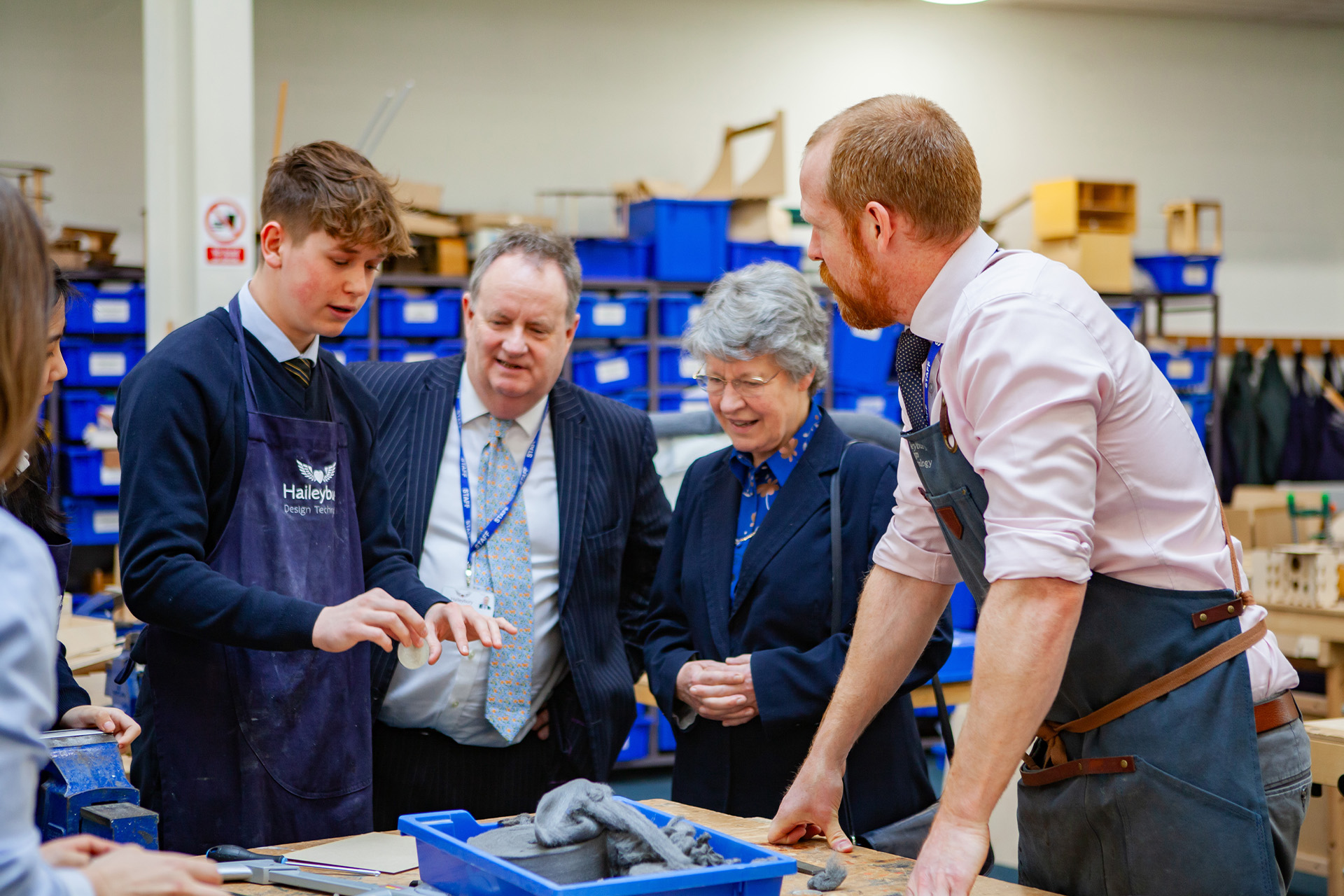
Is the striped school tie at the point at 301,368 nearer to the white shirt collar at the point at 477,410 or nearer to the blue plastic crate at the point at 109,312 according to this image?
the white shirt collar at the point at 477,410

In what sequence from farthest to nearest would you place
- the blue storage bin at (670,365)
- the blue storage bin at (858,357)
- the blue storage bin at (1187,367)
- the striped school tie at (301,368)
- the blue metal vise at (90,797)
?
the blue storage bin at (1187,367) < the blue storage bin at (858,357) < the blue storage bin at (670,365) < the striped school tie at (301,368) < the blue metal vise at (90,797)

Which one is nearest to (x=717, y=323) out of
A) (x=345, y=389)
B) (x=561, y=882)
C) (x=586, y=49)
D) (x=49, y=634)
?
(x=345, y=389)

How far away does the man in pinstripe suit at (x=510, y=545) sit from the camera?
7.34 feet

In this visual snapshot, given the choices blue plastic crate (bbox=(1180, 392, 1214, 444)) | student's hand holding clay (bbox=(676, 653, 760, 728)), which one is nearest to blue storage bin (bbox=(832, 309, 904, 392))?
blue plastic crate (bbox=(1180, 392, 1214, 444))

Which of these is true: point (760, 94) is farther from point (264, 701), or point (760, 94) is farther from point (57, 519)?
point (264, 701)

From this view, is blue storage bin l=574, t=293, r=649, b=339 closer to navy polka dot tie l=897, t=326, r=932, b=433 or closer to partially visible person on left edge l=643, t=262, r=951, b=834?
partially visible person on left edge l=643, t=262, r=951, b=834

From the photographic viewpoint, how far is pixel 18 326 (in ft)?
3.01

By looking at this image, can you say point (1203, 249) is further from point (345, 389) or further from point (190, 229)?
point (345, 389)

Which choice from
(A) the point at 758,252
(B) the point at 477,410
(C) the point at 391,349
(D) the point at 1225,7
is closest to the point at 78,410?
(C) the point at 391,349

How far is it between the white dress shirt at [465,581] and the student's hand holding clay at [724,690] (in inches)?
13.2

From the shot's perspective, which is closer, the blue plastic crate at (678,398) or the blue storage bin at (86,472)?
the blue storage bin at (86,472)

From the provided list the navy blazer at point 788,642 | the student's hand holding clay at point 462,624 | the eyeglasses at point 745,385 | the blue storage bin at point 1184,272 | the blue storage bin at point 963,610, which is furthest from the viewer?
the blue storage bin at point 1184,272

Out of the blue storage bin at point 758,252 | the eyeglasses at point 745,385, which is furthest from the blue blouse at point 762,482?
the blue storage bin at point 758,252

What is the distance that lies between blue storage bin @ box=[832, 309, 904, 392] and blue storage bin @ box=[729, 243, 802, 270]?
385 millimetres
